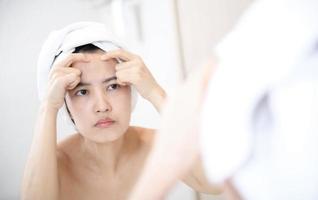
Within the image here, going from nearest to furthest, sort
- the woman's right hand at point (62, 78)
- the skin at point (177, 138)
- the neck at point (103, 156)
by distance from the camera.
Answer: the skin at point (177, 138)
the woman's right hand at point (62, 78)
the neck at point (103, 156)

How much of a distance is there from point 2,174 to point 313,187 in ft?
2.90

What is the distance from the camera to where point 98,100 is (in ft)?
2.57

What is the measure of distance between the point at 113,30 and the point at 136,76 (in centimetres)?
34

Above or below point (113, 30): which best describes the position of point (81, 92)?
below

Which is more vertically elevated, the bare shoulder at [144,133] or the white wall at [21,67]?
the white wall at [21,67]

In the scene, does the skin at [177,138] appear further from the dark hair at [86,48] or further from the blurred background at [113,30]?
the blurred background at [113,30]

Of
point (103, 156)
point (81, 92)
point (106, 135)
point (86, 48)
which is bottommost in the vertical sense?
point (103, 156)

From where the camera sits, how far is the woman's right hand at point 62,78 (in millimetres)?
753

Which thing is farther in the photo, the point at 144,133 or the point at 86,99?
the point at 144,133

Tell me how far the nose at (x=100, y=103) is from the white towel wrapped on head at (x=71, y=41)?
0.10 m

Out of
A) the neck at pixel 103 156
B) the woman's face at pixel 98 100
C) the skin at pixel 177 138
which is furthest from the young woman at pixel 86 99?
the skin at pixel 177 138

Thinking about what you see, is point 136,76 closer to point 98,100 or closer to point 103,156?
point 98,100

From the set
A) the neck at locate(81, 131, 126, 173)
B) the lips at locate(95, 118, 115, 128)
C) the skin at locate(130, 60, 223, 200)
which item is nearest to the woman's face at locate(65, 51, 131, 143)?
the lips at locate(95, 118, 115, 128)

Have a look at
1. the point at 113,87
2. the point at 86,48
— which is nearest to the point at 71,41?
the point at 86,48
